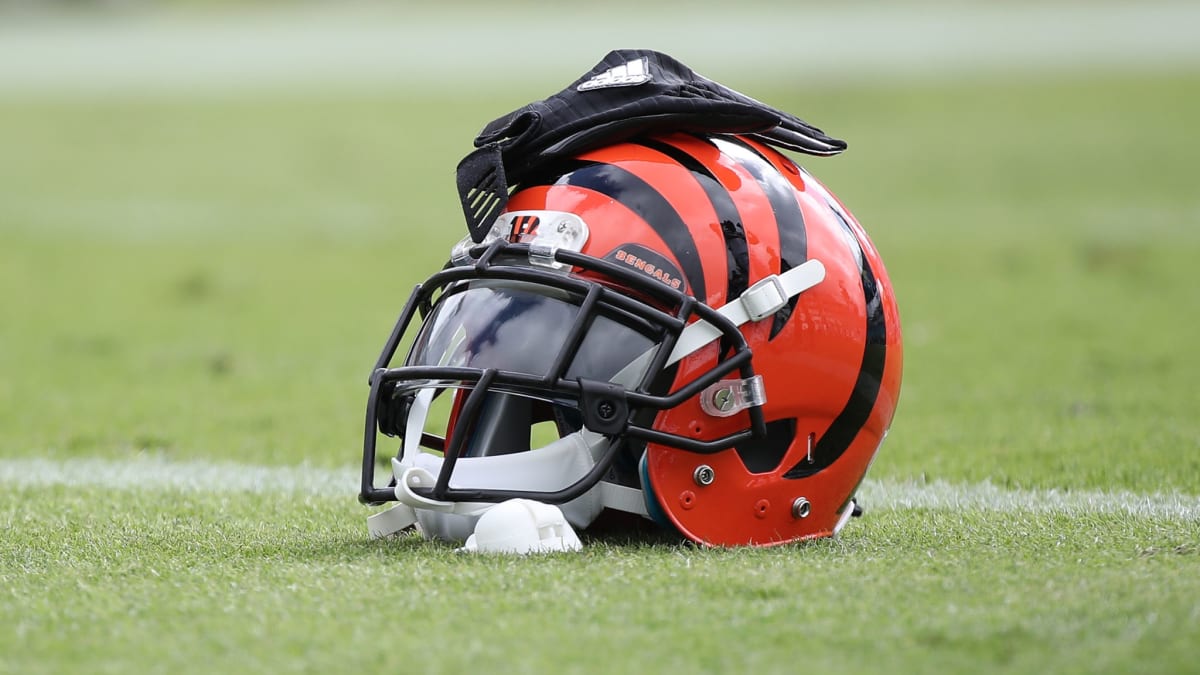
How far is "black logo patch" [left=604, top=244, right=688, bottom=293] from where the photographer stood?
11.4 ft

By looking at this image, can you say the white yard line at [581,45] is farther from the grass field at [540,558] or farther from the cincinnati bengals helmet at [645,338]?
the cincinnati bengals helmet at [645,338]

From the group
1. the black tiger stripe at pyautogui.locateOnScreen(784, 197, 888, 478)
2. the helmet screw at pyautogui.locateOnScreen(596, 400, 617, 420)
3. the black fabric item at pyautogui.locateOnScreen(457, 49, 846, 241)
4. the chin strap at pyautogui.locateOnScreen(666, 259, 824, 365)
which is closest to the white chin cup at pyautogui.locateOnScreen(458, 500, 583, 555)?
the helmet screw at pyautogui.locateOnScreen(596, 400, 617, 420)

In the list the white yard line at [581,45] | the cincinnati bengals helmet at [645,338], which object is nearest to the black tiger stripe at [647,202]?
the cincinnati bengals helmet at [645,338]

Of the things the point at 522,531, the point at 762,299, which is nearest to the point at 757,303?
the point at 762,299

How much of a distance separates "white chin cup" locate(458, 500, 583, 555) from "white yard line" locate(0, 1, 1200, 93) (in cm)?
2147

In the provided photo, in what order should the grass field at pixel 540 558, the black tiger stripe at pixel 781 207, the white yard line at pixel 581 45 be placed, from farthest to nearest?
the white yard line at pixel 581 45 < the black tiger stripe at pixel 781 207 < the grass field at pixel 540 558

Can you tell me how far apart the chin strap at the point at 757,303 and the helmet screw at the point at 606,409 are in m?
0.19

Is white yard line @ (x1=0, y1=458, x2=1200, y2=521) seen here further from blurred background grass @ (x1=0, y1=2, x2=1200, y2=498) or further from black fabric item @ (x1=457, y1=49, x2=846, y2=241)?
black fabric item @ (x1=457, y1=49, x2=846, y2=241)

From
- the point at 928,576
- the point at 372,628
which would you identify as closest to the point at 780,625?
the point at 928,576

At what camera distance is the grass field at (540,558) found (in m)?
2.65

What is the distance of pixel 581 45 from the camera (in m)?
30.8

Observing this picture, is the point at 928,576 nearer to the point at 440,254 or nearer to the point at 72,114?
the point at 440,254

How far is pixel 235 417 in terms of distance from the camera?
256 inches

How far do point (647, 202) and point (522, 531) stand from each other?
0.85 metres
